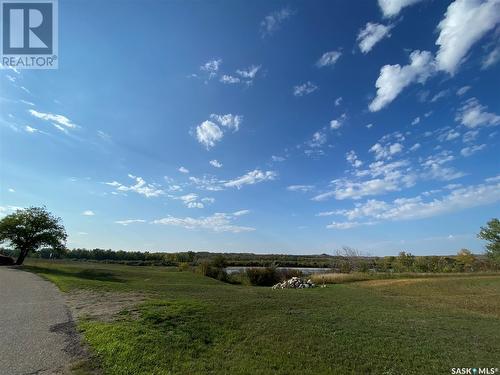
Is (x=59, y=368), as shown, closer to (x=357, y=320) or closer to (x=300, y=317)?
(x=300, y=317)

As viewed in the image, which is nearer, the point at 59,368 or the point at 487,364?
the point at 59,368

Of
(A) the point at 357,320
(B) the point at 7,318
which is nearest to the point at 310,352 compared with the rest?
(A) the point at 357,320

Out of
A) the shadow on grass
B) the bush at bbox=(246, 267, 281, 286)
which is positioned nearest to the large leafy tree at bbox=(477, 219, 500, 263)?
the bush at bbox=(246, 267, 281, 286)

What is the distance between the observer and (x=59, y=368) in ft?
21.8

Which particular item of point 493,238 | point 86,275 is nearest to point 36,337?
point 86,275

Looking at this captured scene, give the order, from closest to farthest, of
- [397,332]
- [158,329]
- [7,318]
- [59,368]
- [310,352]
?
[59,368]
[310,352]
[158,329]
[397,332]
[7,318]

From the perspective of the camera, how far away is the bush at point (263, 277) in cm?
3778

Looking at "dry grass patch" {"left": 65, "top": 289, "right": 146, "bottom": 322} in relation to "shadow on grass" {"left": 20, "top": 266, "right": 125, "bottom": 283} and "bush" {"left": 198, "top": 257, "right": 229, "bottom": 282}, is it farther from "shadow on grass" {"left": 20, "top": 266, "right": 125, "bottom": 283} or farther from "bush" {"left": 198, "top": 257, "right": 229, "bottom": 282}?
"bush" {"left": 198, "top": 257, "right": 229, "bottom": 282}

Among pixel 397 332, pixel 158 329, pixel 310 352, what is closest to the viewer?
pixel 310 352

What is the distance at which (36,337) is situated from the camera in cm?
883

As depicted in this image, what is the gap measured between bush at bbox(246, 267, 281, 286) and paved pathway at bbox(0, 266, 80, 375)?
2494 centimetres

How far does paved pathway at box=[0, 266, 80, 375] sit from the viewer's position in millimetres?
6809

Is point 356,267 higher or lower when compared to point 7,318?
lower

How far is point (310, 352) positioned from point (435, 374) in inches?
100
